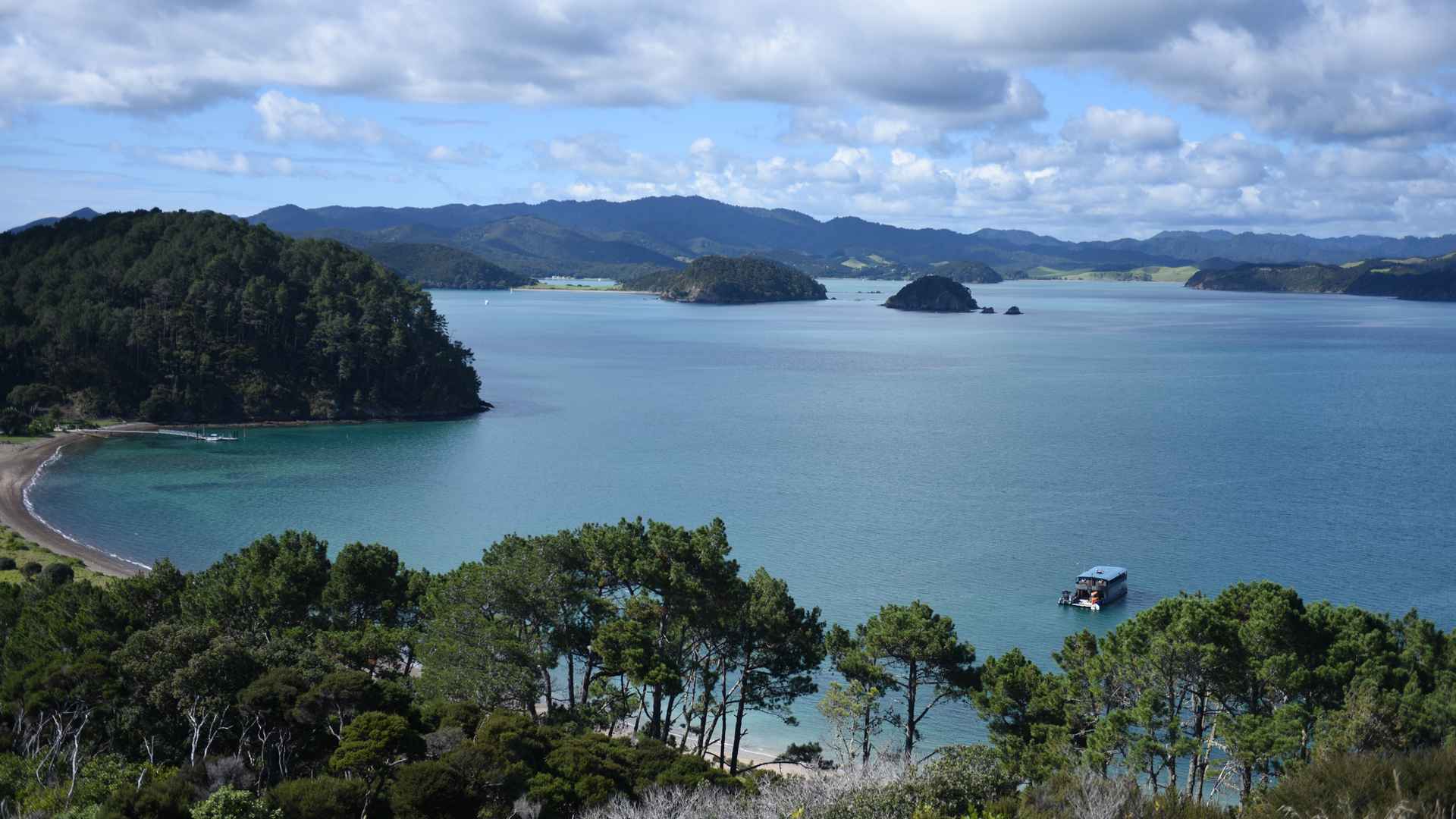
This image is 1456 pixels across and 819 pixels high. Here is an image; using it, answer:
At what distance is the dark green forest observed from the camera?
48.4 feet

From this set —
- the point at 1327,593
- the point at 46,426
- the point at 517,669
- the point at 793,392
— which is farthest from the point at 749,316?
the point at 517,669

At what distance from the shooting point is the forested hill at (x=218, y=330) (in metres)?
73.5

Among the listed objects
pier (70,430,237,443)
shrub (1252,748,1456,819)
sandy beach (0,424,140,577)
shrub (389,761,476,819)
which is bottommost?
sandy beach (0,424,140,577)

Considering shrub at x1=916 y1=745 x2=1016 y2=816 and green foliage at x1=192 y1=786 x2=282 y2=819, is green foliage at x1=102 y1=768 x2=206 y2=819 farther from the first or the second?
shrub at x1=916 y1=745 x2=1016 y2=816

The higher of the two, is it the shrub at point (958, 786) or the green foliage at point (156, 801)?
the shrub at point (958, 786)

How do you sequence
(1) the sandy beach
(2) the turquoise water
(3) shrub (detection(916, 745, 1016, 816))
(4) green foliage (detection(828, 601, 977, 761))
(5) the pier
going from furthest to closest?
(5) the pier
(1) the sandy beach
(2) the turquoise water
(4) green foliage (detection(828, 601, 977, 761))
(3) shrub (detection(916, 745, 1016, 816))

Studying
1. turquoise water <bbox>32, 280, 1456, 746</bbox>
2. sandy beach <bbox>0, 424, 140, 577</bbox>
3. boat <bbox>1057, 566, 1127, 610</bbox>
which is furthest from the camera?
sandy beach <bbox>0, 424, 140, 577</bbox>

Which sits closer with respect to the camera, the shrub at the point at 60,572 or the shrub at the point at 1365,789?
the shrub at the point at 1365,789

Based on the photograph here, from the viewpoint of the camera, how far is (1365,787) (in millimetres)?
12180

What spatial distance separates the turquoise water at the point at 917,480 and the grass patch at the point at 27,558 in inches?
101

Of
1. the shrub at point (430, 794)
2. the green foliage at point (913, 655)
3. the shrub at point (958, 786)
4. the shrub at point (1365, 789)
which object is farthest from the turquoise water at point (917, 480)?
the shrub at point (1365, 789)

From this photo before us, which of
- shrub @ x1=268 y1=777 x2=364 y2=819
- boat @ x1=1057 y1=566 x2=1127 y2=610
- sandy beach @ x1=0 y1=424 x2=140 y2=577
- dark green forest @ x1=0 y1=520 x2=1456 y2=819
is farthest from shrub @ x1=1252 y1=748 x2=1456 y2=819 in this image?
sandy beach @ x1=0 y1=424 x2=140 y2=577

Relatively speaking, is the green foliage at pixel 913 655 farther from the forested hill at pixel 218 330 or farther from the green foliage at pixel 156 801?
the forested hill at pixel 218 330

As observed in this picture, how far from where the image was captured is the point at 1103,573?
3384 cm
